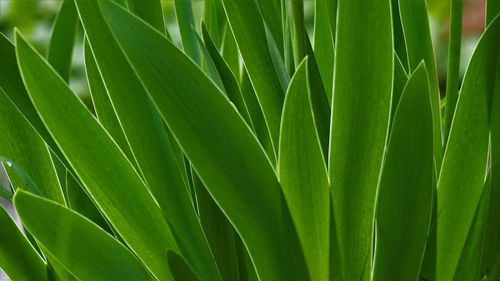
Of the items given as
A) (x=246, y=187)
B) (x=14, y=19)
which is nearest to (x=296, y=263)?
(x=246, y=187)

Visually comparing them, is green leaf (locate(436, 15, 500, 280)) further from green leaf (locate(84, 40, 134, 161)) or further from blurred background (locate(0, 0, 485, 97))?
blurred background (locate(0, 0, 485, 97))

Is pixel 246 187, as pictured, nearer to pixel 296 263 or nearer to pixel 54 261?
pixel 296 263

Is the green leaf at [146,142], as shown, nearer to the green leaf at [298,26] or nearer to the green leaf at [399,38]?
the green leaf at [298,26]

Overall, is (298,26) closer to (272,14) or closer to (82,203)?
(272,14)

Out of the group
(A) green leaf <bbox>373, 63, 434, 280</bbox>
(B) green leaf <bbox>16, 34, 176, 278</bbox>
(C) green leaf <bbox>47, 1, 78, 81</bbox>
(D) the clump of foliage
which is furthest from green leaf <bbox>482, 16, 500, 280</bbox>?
(C) green leaf <bbox>47, 1, 78, 81</bbox>

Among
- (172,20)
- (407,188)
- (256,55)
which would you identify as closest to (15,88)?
(256,55)
